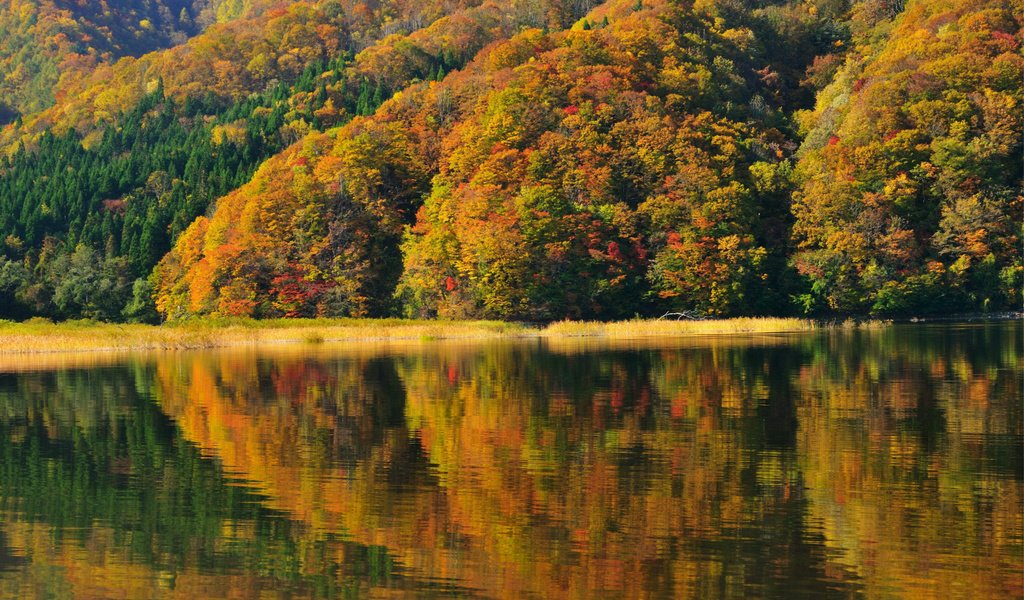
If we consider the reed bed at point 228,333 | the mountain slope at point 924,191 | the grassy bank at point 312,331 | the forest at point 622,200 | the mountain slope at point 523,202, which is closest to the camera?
the reed bed at point 228,333

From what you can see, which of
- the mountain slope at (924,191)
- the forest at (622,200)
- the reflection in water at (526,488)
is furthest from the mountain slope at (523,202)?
the reflection in water at (526,488)

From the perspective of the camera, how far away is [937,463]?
2403 cm

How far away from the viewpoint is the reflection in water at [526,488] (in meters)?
16.4

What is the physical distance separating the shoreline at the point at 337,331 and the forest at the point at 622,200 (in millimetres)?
5534

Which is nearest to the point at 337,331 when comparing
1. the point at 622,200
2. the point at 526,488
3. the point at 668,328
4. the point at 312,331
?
the point at 312,331

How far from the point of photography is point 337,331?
3457 inches

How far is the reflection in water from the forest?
60548 millimetres

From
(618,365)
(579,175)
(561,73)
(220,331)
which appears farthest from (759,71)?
(618,365)

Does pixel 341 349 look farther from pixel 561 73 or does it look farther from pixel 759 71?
pixel 759 71

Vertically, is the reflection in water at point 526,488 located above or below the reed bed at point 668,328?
below

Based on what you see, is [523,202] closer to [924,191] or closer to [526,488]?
[924,191]

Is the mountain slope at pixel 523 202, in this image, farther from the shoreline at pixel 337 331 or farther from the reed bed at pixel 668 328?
the reed bed at pixel 668 328

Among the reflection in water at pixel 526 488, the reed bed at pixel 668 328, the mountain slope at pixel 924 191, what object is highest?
the mountain slope at pixel 924 191

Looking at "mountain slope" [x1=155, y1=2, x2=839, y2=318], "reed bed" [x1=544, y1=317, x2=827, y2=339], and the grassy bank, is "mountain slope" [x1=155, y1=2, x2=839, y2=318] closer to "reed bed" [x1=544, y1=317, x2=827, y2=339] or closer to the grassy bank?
the grassy bank
